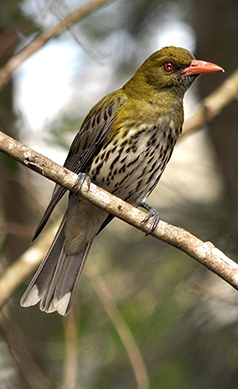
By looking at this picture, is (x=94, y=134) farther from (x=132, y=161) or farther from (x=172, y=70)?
(x=172, y=70)

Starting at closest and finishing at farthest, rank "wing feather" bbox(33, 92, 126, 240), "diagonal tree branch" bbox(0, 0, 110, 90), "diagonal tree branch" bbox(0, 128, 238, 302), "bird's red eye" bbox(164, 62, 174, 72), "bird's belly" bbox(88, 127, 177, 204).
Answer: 1. "diagonal tree branch" bbox(0, 128, 238, 302)
2. "bird's belly" bbox(88, 127, 177, 204)
3. "wing feather" bbox(33, 92, 126, 240)
4. "bird's red eye" bbox(164, 62, 174, 72)
5. "diagonal tree branch" bbox(0, 0, 110, 90)

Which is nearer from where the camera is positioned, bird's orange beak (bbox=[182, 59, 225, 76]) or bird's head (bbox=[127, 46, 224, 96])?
bird's orange beak (bbox=[182, 59, 225, 76])

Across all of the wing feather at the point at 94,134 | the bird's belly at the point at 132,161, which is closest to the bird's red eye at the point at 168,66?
the wing feather at the point at 94,134

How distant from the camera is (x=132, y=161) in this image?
354 cm

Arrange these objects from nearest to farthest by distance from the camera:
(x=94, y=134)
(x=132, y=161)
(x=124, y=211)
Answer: (x=124, y=211) → (x=132, y=161) → (x=94, y=134)

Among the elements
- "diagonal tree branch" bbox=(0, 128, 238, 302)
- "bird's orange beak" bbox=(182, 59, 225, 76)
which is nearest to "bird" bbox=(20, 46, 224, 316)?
"bird's orange beak" bbox=(182, 59, 225, 76)

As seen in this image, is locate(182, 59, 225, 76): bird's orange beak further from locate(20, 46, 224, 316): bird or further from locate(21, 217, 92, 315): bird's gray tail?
locate(21, 217, 92, 315): bird's gray tail

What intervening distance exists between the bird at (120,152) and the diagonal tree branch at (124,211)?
20.6 inches

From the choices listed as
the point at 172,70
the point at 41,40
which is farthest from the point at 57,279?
the point at 41,40

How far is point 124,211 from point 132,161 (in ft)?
2.28

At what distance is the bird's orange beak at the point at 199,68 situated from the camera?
3555 millimetres

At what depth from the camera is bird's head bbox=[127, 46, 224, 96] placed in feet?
12.1

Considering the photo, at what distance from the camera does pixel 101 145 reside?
368cm

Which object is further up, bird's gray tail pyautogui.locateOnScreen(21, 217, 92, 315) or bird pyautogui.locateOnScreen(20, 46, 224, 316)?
bird pyautogui.locateOnScreen(20, 46, 224, 316)
